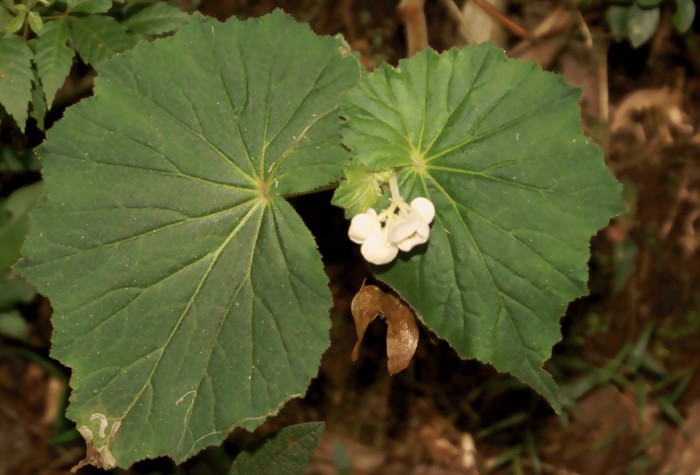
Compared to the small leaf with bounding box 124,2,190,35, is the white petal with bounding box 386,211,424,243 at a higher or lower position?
lower

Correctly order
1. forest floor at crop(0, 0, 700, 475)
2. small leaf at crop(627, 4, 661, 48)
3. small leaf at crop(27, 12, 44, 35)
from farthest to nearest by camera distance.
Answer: forest floor at crop(0, 0, 700, 475) → small leaf at crop(627, 4, 661, 48) → small leaf at crop(27, 12, 44, 35)

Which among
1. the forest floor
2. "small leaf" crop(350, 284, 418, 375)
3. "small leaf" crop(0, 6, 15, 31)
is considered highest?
"small leaf" crop(0, 6, 15, 31)

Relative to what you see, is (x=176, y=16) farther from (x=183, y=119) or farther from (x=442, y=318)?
(x=442, y=318)

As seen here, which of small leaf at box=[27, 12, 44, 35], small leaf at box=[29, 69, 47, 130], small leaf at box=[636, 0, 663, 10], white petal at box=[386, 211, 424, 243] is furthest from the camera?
small leaf at box=[636, 0, 663, 10]

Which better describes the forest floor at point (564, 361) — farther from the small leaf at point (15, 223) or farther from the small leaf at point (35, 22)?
the small leaf at point (35, 22)

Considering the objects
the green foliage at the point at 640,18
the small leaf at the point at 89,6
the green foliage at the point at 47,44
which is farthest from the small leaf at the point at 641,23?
the small leaf at the point at 89,6

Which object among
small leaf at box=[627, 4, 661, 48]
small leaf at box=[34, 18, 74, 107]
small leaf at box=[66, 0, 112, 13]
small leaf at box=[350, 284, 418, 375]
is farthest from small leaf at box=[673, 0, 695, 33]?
small leaf at box=[34, 18, 74, 107]

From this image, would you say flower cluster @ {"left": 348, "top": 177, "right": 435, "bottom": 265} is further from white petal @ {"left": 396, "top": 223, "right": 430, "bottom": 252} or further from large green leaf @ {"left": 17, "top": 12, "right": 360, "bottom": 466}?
large green leaf @ {"left": 17, "top": 12, "right": 360, "bottom": 466}

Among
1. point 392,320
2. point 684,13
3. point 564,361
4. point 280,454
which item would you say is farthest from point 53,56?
point 564,361
